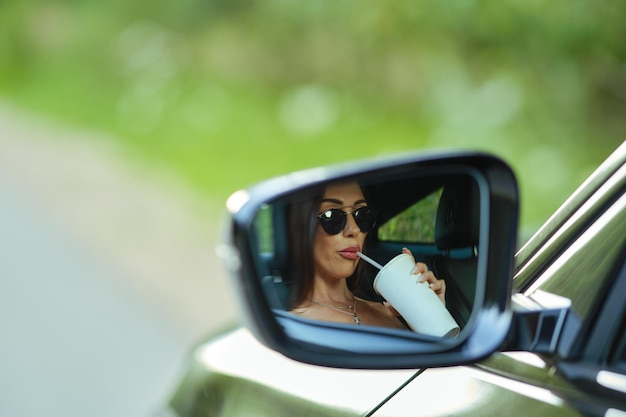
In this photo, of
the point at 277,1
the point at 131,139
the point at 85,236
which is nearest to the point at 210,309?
the point at 85,236

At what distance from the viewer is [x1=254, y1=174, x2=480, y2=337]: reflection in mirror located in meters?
1.71

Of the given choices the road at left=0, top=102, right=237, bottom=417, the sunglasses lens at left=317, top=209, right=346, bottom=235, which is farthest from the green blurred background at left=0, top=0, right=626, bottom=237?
the sunglasses lens at left=317, top=209, right=346, bottom=235

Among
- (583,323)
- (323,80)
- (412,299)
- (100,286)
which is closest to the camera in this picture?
(583,323)

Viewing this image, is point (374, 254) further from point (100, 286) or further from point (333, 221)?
point (100, 286)

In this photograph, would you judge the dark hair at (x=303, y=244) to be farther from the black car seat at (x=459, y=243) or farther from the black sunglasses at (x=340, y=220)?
the black car seat at (x=459, y=243)

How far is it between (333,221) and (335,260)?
7 cm

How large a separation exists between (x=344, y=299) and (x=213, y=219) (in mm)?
7281

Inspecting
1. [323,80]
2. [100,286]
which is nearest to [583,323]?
[100,286]

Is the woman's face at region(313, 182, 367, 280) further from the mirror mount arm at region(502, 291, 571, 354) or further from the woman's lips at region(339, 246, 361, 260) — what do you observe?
the mirror mount arm at region(502, 291, 571, 354)

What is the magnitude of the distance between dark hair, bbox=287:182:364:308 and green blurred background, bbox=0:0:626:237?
3.83 m

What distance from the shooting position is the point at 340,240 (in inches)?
68.0

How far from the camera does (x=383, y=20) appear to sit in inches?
411

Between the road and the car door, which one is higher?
the car door

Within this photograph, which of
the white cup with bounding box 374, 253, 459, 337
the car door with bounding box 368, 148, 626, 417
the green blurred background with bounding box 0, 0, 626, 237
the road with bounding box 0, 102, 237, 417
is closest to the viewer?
the car door with bounding box 368, 148, 626, 417
